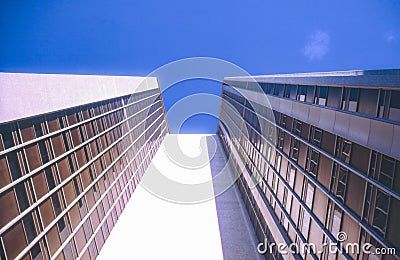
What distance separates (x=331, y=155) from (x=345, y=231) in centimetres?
343

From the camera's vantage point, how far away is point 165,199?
34531 mm

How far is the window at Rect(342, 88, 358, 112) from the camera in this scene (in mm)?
11547

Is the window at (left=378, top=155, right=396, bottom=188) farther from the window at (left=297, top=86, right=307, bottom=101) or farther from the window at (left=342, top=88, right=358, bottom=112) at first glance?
the window at (left=297, top=86, right=307, bottom=101)

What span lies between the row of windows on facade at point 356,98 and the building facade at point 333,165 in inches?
1.4

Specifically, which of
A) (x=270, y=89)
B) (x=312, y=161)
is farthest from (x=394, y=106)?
(x=270, y=89)

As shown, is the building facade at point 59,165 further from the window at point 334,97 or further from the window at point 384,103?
the window at point 334,97

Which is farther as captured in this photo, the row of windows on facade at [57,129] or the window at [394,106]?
the row of windows on facade at [57,129]

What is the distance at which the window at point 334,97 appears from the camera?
42.6ft

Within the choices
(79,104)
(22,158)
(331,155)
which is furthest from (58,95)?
(331,155)

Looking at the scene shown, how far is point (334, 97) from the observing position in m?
13.5

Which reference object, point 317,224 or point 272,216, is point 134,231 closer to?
point 272,216

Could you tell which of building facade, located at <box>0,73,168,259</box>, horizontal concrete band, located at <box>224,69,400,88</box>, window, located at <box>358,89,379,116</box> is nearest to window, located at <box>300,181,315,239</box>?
window, located at <box>358,89,379,116</box>

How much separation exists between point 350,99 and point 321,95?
3.15m

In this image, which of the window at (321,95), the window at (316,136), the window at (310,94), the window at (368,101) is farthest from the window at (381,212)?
the window at (310,94)
